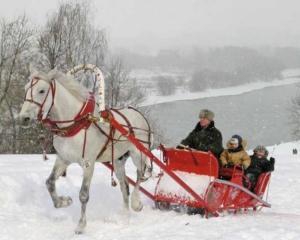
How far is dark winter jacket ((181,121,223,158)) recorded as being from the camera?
818 cm

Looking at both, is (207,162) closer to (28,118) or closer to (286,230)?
(286,230)

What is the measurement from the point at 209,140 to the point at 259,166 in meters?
1.15

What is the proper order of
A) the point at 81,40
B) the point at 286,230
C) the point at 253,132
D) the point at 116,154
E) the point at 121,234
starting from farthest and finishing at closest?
1. the point at 253,132
2. the point at 81,40
3. the point at 116,154
4. the point at 121,234
5. the point at 286,230

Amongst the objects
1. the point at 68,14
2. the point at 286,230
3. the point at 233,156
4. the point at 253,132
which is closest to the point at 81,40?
the point at 68,14

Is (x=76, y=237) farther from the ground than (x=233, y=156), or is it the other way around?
(x=233, y=156)

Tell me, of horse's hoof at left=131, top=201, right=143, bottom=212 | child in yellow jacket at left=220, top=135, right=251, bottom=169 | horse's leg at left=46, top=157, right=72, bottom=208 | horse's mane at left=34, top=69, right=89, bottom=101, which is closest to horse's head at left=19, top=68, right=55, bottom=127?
horse's mane at left=34, top=69, right=89, bottom=101

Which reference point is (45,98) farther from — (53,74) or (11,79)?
(11,79)

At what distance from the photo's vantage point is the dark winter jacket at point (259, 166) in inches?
338

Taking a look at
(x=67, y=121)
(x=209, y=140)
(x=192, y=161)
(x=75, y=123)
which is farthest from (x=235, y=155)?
(x=67, y=121)

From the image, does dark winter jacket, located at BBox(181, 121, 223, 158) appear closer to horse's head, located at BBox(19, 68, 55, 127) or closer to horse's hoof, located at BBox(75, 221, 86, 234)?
horse's hoof, located at BBox(75, 221, 86, 234)

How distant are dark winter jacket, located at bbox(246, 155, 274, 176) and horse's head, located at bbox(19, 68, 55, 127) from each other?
3.91 meters

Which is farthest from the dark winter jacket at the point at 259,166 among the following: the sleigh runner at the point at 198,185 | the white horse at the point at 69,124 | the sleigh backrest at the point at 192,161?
the white horse at the point at 69,124

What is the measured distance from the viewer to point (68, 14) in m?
33.7

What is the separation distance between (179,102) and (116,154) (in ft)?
627
